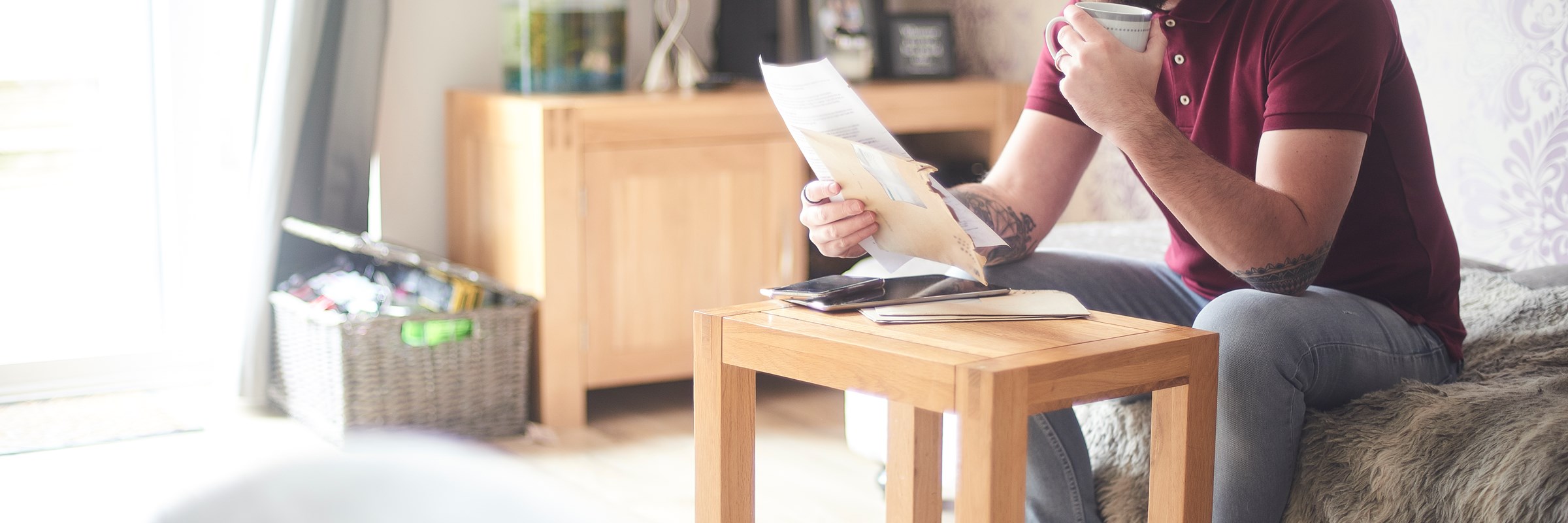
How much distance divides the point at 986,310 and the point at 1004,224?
30cm

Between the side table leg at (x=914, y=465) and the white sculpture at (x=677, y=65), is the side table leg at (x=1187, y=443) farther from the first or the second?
the white sculpture at (x=677, y=65)

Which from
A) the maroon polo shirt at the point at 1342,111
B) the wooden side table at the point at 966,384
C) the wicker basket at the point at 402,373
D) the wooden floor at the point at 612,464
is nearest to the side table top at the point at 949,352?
the wooden side table at the point at 966,384

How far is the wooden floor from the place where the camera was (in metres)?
1.99

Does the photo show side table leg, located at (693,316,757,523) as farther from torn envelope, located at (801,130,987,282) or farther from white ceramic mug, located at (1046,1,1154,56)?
white ceramic mug, located at (1046,1,1154,56)

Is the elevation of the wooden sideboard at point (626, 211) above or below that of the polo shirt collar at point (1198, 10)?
A: below

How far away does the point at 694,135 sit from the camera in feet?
8.24

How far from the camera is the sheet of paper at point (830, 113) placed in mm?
1187

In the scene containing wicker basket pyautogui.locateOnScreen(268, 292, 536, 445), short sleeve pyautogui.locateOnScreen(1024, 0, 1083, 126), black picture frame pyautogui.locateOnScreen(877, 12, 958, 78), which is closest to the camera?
short sleeve pyautogui.locateOnScreen(1024, 0, 1083, 126)

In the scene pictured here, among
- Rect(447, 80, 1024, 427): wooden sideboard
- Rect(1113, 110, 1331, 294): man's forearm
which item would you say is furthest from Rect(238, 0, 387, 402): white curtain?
Rect(1113, 110, 1331, 294): man's forearm

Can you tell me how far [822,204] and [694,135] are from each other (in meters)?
1.26

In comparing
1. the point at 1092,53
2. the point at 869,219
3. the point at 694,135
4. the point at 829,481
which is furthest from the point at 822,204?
the point at 694,135

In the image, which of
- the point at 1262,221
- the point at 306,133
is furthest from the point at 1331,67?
the point at 306,133

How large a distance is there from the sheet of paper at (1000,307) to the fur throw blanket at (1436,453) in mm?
274

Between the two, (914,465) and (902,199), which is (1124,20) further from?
(914,465)
